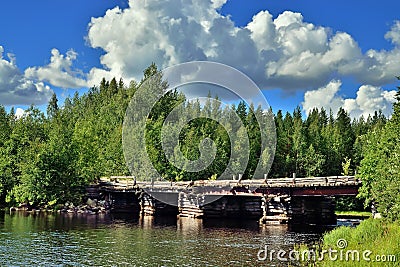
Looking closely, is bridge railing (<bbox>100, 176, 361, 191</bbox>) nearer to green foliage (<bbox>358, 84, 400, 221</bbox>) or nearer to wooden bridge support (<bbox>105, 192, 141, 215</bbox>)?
green foliage (<bbox>358, 84, 400, 221</bbox>)

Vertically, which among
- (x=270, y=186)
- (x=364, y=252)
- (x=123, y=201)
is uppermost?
(x=270, y=186)

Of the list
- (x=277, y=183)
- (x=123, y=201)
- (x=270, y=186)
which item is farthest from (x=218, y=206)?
(x=123, y=201)

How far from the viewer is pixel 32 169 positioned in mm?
77375

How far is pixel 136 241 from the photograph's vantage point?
45031 mm

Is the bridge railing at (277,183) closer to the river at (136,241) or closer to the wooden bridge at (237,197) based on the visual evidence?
the wooden bridge at (237,197)

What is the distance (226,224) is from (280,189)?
323 inches

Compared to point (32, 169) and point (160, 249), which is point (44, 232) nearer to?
point (160, 249)

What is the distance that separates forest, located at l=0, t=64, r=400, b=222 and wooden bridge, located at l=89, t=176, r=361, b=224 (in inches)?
178

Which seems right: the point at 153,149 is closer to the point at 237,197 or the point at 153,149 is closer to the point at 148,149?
the point at 148,149

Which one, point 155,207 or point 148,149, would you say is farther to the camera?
point 148,149

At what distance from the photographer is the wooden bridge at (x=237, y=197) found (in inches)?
2345

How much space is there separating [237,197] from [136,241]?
109 feet

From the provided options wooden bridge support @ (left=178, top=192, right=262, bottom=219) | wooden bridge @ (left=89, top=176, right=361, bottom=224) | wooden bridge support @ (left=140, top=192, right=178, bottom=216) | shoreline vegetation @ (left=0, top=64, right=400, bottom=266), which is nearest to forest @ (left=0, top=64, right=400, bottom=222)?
shoreline vegetation @ (left=0, top=64, right=400, bottom=266)

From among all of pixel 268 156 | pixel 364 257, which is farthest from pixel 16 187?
pixel 364 257
